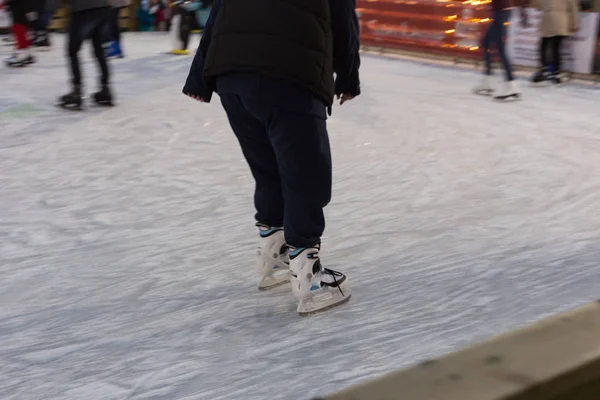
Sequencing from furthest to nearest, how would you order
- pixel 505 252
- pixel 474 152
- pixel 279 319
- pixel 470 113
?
pixel 470 113
pixel 474 152
pixel 505 252
pixel 279 319

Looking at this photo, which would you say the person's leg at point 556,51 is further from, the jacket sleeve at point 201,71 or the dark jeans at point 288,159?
the jacket sleeve at point 201,71

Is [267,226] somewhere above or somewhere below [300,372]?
above

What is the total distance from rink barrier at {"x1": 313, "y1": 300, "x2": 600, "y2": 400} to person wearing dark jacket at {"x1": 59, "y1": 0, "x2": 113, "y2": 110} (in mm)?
4571

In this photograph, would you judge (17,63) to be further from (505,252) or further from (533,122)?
(505,252)

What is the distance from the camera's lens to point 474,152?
4.14 m

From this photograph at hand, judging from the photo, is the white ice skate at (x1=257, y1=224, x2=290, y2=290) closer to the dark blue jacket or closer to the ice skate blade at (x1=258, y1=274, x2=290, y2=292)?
the ice skate blade at (x1=258, y1=274, x2=290, y2=292)

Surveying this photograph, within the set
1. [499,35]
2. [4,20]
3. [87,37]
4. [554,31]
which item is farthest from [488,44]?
[4,20]

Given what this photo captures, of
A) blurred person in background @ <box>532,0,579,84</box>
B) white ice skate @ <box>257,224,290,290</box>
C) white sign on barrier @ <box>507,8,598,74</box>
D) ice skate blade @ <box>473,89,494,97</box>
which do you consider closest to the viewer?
white ice skate @ <box>257,224,290,290</box>

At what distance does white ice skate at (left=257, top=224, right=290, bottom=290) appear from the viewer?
227 cm

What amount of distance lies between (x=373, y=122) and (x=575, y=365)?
4214 mm

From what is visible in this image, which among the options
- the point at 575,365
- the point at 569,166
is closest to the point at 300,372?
the point at 575,365

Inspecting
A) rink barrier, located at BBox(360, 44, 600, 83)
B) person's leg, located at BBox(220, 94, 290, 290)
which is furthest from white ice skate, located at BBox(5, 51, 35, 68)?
person's leg, located at BBox(220, 94, 290, 290)

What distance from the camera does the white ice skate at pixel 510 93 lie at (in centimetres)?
588

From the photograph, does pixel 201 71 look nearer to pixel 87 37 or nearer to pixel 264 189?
pixel 264 189
